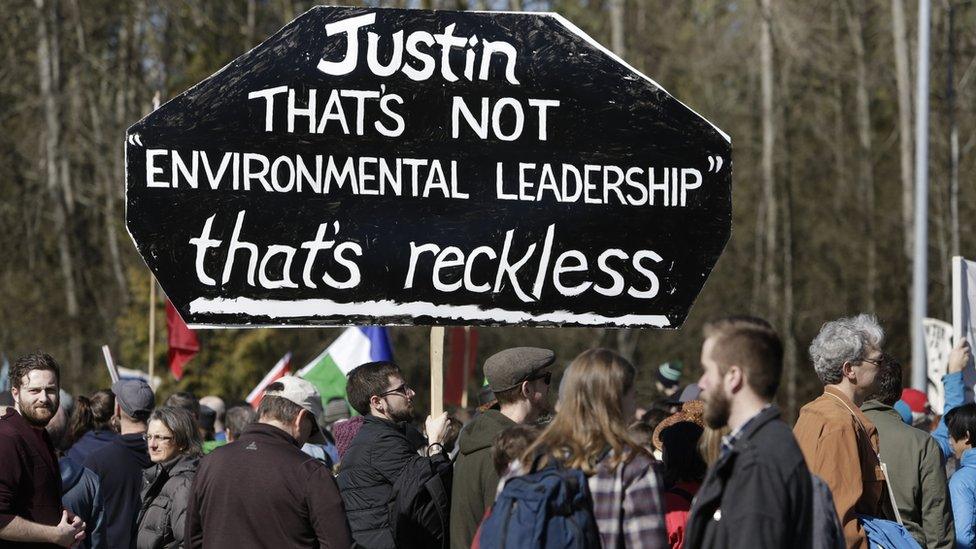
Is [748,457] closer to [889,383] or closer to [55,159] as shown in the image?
[889,383]

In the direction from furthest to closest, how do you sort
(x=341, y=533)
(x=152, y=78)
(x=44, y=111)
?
A: (x=152, y=78)
(x=44, y=111)
(x=341, y=533)

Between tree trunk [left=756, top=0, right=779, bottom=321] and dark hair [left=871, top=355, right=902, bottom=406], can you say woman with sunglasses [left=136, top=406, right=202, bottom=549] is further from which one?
tree trunk [left=756, top=0, right=779, bottom=321]

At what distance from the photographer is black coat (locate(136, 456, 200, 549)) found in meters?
6.56

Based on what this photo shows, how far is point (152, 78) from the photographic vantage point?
29203 mm

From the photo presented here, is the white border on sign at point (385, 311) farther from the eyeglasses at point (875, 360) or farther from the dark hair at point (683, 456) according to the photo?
the dark hair at point (683, 456)

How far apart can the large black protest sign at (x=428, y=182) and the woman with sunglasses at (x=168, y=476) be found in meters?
1.14

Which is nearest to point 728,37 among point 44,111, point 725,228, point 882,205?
point 882,205

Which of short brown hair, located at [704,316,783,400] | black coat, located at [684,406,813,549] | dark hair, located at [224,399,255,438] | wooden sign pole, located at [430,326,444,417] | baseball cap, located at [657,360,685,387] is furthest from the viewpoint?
baseball cap, located at [657,360,685,387]

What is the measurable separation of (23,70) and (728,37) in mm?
17039

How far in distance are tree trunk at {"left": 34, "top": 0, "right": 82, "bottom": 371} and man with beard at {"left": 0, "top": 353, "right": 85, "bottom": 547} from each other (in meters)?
21.0

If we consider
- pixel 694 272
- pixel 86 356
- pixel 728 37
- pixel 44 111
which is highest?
pixel 728 37

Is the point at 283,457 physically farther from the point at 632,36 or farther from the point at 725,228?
the point at 632,36

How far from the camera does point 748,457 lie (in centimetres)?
395

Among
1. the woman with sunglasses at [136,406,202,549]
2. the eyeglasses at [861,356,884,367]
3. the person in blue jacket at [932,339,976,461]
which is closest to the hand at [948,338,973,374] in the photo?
the person in blue jacket at [932,339,976,461]
